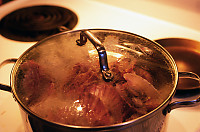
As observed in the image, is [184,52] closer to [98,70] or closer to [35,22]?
[98,70]

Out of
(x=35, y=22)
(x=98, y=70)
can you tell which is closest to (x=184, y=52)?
(x=98, y=70)

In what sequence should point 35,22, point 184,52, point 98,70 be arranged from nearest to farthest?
point 98,70 < point 184,52 < point 35,22

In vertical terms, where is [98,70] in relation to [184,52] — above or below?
above

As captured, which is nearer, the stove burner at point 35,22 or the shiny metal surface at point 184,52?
the shiny metal surface at point 184,52

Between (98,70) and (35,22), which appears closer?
(98,70)

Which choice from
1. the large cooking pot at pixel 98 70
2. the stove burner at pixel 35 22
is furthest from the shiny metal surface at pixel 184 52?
the stove burner at pixel 35 22

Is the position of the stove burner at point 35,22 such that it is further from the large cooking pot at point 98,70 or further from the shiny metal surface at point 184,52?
the shiny metal surface at point 184,52

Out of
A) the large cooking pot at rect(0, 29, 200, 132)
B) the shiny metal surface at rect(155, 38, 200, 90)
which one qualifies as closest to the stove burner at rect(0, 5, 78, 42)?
the large cooking pot at rect(0, 29, 200, 132)
